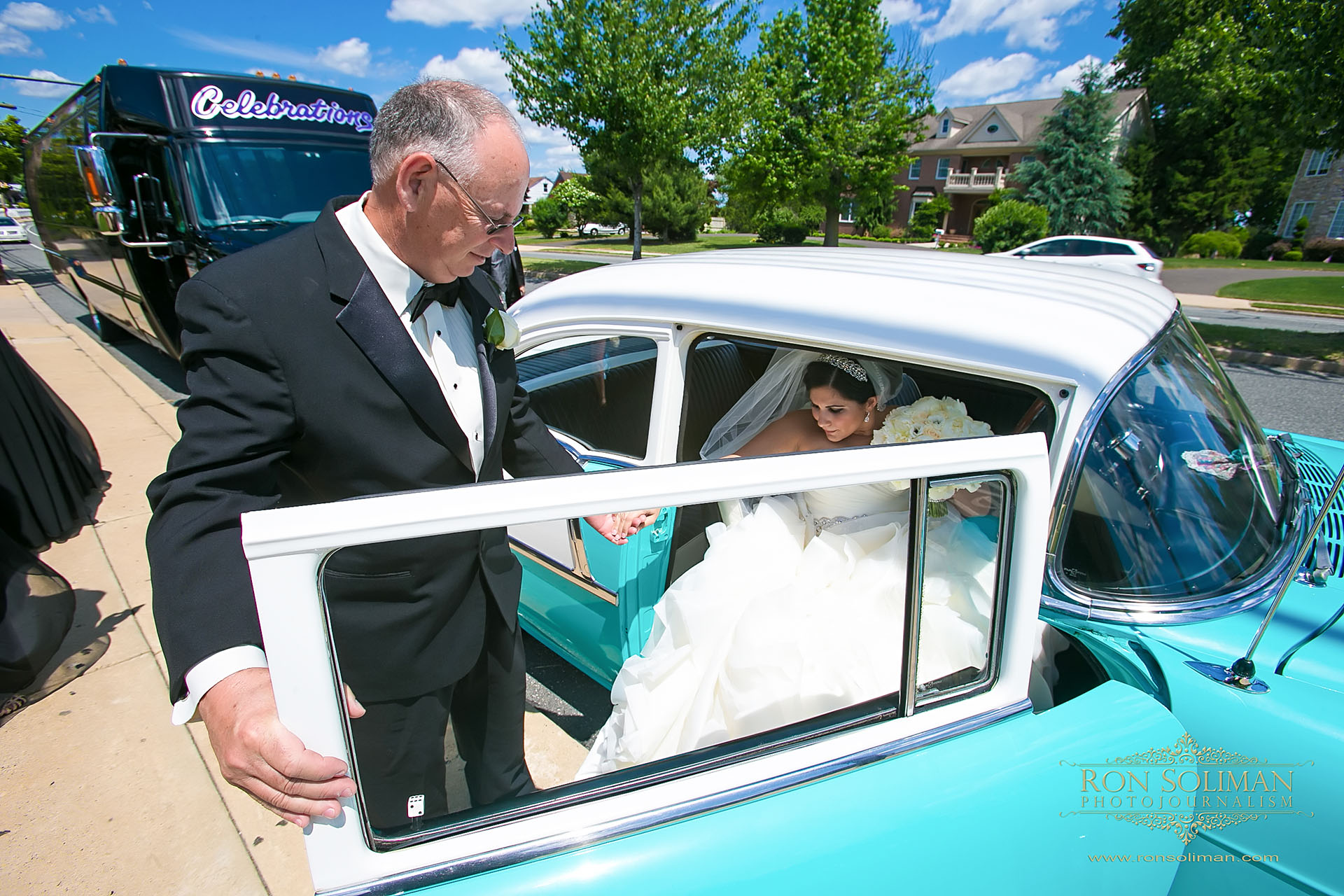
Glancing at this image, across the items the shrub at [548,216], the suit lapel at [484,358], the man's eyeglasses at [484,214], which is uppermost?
the shrub at [548,216]

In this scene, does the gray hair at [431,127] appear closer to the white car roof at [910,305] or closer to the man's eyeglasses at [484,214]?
the man's eyeglasses at [484,214]

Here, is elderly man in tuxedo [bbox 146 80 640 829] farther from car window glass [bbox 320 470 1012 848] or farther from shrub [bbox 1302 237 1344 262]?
shrub [bbox 1302 237 1344 262]

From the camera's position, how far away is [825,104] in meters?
18.4

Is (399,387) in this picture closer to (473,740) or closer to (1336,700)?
(473,740)

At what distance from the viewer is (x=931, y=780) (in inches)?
38.1

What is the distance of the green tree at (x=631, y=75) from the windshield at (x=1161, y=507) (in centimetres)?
1492

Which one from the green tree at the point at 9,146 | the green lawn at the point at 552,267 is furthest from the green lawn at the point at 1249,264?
the green tree at the point at 9,146

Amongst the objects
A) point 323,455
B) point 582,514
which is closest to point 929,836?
point 582,514

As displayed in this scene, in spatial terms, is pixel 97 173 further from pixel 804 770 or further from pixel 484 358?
pixel 804 770

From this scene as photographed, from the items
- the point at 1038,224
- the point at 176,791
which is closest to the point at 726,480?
the point at 176,791

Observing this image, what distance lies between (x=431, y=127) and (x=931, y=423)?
1501mm

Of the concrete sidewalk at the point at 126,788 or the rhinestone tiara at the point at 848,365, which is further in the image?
the rhinestone tiara at the point at 848,365

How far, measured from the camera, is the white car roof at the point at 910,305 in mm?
1348

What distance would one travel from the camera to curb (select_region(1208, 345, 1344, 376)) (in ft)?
23.8
